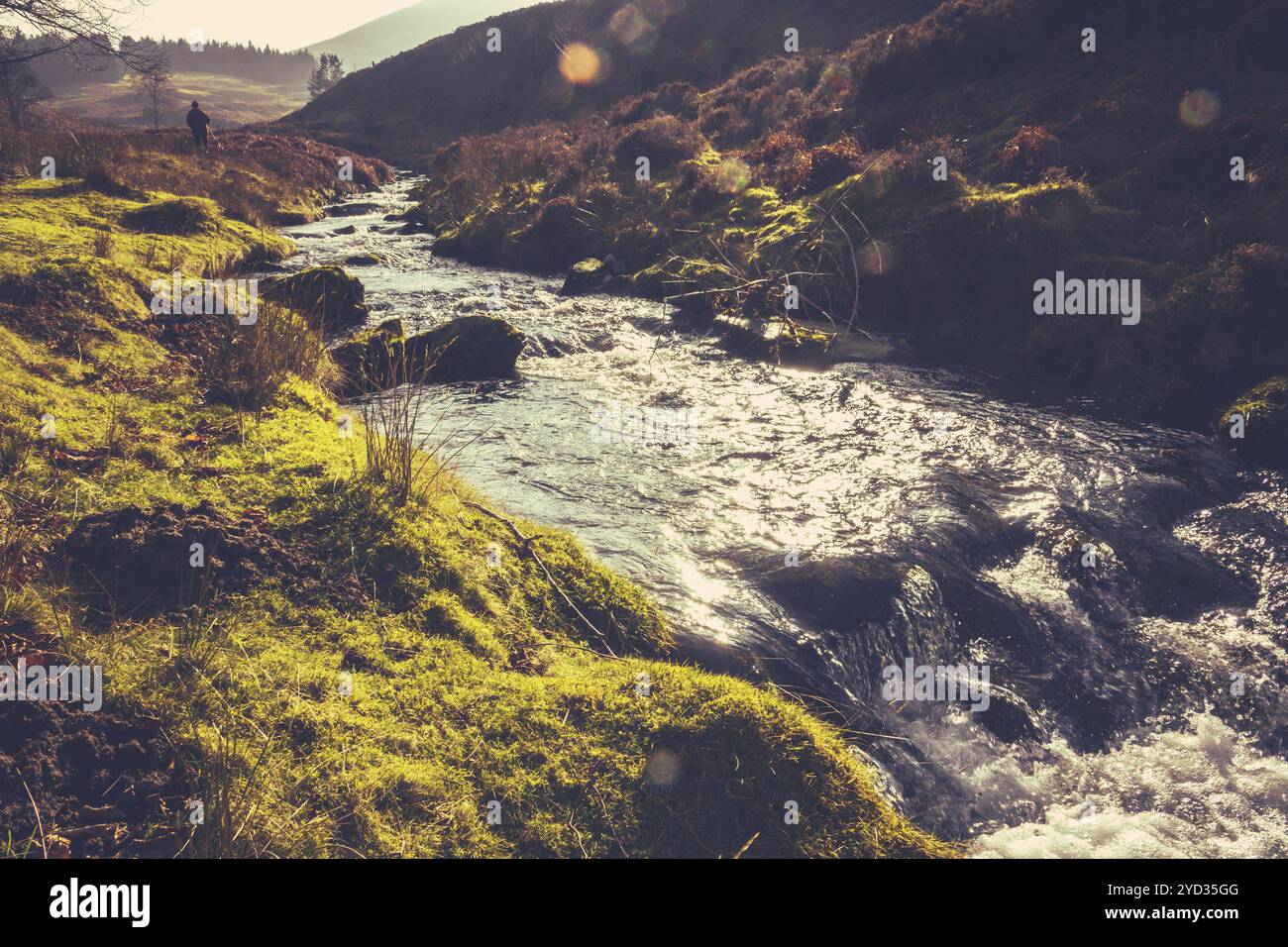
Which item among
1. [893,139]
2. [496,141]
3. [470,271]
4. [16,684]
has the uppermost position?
[496,141]

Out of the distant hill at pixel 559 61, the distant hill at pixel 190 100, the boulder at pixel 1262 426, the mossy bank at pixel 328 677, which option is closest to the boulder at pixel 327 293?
the mossy bank at pixel 328 677

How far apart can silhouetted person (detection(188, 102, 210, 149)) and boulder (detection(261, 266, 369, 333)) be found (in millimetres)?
20353

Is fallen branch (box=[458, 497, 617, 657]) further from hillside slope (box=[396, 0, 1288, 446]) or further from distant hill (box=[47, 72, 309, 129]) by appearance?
distant hill (box=[47, 72, 309, 129])

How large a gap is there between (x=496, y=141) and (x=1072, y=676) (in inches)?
1194

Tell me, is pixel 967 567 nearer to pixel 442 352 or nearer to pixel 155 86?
pixel 442 352

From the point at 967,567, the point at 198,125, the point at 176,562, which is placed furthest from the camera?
the point at 198,125

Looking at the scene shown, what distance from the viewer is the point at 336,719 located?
Result: 4.07 m

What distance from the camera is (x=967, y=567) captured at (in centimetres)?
727

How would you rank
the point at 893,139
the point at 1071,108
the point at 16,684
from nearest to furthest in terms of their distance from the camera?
the point at 16,684 < the point at 1071,108 < the point at 893,139

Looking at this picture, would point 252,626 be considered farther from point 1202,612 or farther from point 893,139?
point 893,139

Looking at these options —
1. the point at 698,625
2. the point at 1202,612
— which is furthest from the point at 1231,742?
the point at 698,625

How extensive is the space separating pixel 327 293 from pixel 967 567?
10.8 m

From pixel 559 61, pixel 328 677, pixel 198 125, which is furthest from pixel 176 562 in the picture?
pixel 559 61

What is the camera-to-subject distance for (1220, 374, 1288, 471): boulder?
900 cm
